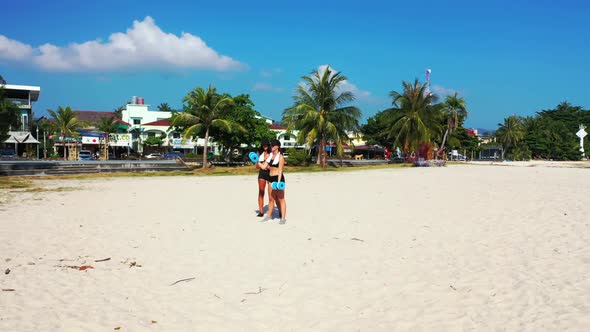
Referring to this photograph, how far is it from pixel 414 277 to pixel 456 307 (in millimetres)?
865

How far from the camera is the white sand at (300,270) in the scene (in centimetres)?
349

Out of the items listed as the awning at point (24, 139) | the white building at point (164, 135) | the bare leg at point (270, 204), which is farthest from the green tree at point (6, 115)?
the white building at point (164, 135)

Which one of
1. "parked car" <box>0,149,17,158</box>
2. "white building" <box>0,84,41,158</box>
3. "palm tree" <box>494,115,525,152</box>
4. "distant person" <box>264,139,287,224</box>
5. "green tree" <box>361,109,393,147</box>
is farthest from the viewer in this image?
"palm tree" <box>494,115,525,152</box>

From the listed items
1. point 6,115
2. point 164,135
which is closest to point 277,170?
point 6,115

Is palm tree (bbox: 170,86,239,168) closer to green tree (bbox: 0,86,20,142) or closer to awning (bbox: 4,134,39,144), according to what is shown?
green tree (bbox: 0,86,20,142)

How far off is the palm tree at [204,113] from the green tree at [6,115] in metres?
11.3

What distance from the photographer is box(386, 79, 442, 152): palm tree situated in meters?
35.2

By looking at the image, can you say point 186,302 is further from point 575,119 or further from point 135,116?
point 575,119

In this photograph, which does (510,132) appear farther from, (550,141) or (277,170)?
(277,170)

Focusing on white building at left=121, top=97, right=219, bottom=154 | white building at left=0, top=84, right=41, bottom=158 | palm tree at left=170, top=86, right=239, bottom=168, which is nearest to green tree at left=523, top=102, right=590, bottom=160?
white building at left=121, top=97, right=219, bottom=154

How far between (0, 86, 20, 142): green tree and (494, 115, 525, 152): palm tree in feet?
215

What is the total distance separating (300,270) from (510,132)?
230ft

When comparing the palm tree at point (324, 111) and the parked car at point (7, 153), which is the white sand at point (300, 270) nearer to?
the palm tree at point (324, 111)

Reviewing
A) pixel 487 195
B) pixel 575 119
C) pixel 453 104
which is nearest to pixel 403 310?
pixel 487 195
